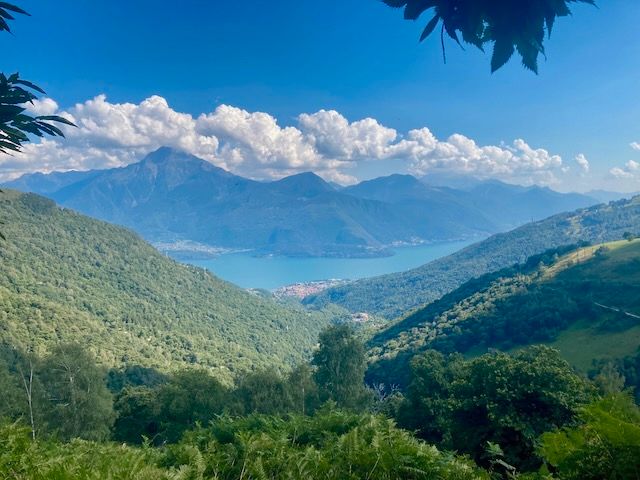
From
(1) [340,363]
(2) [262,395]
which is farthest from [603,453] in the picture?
(1) [340,363]

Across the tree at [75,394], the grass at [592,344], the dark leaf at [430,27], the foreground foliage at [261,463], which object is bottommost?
the grass at [592,344]

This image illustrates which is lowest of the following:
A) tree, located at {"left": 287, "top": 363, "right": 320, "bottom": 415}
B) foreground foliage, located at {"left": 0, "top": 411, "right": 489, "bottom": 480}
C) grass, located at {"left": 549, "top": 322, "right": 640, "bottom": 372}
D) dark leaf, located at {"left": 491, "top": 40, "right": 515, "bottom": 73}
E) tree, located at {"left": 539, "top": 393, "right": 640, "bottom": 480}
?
grass, located at {"left": 549, "top": 322, "right": 640, "bottom": 372}

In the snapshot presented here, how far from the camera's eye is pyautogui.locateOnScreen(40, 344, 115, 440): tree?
2612cm

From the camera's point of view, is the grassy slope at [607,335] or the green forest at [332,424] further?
the grassy slope at [607,335]

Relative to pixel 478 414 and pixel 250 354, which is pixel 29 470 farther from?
pixel 250 354

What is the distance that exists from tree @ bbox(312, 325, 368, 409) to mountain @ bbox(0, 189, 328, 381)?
191 ft

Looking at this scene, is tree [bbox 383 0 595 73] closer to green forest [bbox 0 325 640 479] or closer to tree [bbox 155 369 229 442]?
green forest [bbox 0 325 640 479]

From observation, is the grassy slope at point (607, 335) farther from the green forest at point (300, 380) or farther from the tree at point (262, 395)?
the tree at point (262, 395)

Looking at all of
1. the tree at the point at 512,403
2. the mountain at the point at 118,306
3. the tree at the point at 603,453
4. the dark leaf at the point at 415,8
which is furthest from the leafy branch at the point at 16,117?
the mountain at the point at 118,306

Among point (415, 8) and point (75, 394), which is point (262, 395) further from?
point (415, 8)

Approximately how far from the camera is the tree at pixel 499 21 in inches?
92.8

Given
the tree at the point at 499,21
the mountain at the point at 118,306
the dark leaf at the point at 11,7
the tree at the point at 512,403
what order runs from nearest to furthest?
the tree at the point at 499,21 → the dark leaf at the point at 11,7 → the tree at the point at 512,403 → the mountain at the point at 118,306

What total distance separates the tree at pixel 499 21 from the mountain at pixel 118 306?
87021mm

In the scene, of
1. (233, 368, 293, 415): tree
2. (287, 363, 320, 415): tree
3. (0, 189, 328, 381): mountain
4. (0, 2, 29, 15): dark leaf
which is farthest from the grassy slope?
(0, 2, 29, 15): dark leaf
